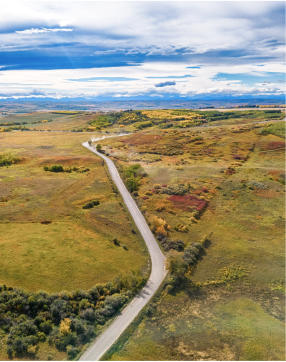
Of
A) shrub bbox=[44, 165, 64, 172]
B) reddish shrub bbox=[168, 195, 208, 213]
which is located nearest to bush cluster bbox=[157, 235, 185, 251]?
reddish shrub bbox=[168, 195, 208, 213]

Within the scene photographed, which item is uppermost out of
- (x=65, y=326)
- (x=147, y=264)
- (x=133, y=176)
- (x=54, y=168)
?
(x=54, y=168)

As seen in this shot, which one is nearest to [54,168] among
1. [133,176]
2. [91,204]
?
[133,176]

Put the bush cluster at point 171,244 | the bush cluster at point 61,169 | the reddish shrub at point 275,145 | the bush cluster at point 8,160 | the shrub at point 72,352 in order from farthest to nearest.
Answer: the reddish shrub at point 275,145 → the bush cluster at point 8,160 → the bush cluster at point 61,169 → the bush cluster at point 171,244 → the shrub at point 72,352

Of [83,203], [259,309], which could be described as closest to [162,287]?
[259,309]

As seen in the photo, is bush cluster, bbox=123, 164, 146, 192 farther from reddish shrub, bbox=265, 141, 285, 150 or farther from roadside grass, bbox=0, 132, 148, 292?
reddish shrub, bbox=265, 141, 285, 150

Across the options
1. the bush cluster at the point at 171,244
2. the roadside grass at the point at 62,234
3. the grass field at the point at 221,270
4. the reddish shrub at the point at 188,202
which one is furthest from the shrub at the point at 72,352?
the reddish shrub at the point at 188,202

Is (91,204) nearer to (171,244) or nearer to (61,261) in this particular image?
(61,261)

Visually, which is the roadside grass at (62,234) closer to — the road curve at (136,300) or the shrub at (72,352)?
the road curve at (136,300)
